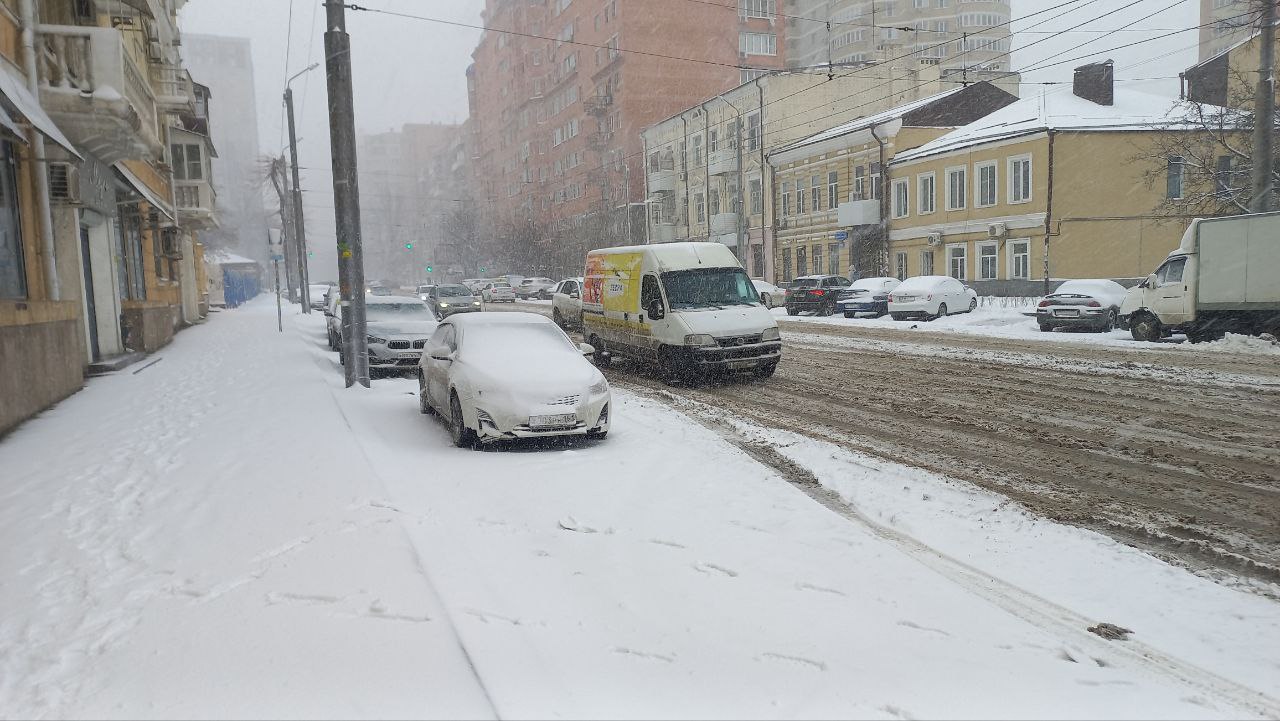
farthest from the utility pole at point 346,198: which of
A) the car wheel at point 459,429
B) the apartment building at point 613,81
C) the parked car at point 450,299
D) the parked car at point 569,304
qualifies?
the apartment building at point 613,81

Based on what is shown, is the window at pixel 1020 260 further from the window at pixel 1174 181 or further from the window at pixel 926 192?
the window at pixel 1174 181

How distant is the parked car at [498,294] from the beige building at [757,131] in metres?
12.7

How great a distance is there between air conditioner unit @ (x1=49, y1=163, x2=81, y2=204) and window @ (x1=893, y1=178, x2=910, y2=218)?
33.2m

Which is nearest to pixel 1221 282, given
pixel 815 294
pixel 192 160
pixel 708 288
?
pixel 708 288

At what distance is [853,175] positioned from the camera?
42.3 m

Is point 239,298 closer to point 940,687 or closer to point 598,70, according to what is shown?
point 598,70

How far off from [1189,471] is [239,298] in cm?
6834

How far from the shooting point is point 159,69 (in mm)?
29641

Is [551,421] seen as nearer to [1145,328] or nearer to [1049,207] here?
[1145,328]

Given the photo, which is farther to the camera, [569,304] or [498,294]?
[498,294]

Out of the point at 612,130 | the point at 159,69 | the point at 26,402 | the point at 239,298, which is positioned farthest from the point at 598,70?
the point at 26,402

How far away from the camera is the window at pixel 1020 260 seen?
1329 inches

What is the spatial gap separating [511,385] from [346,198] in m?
5.90

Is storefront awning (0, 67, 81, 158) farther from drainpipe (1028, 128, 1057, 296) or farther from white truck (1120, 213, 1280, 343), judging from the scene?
drainpipe (1028, 128, 1057, 296)
